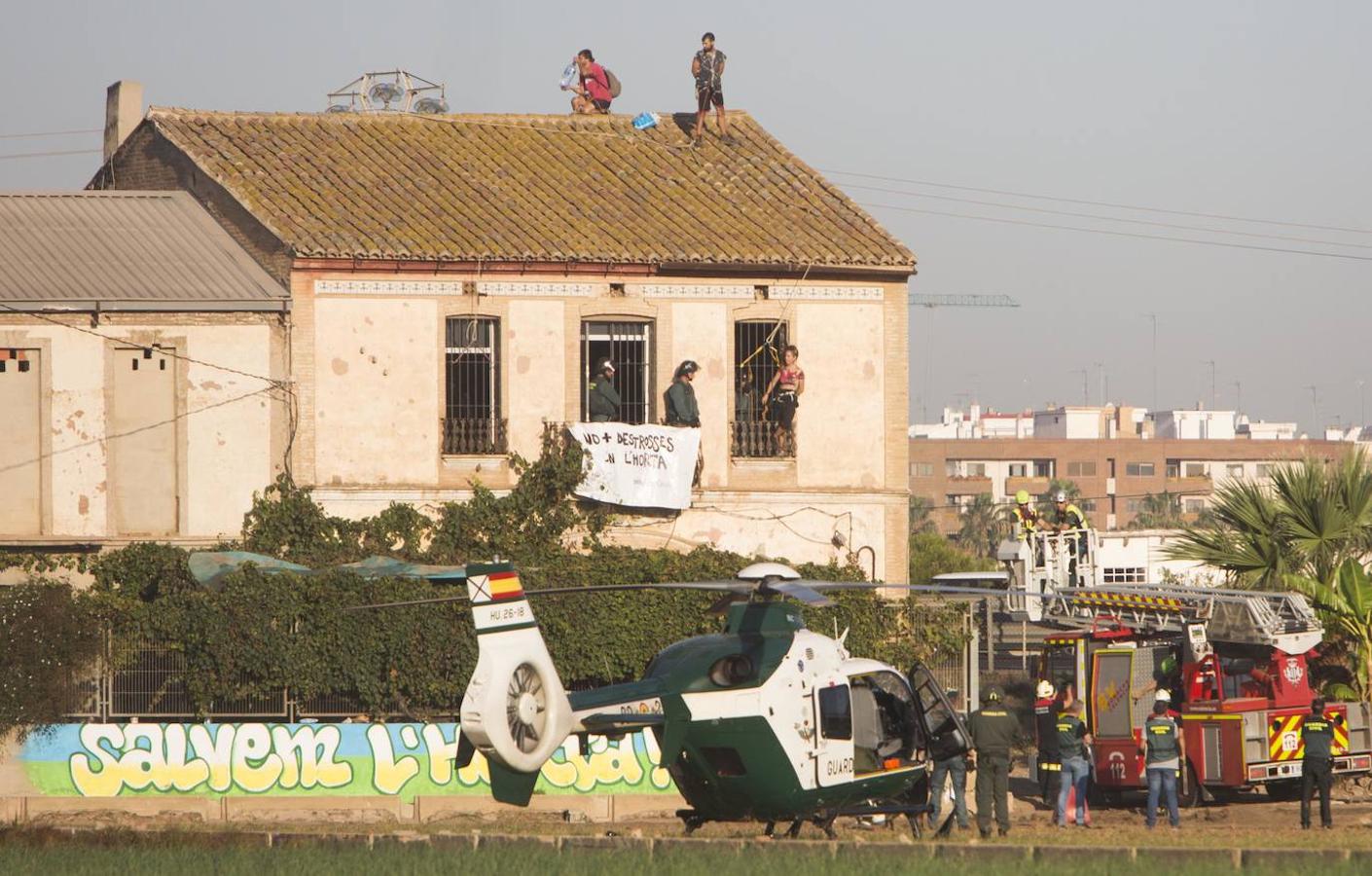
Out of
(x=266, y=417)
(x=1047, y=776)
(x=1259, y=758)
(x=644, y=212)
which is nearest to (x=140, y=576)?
(x=266, y=417)

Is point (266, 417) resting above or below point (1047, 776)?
above

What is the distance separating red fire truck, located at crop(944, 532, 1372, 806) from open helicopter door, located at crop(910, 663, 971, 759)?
13.1ft

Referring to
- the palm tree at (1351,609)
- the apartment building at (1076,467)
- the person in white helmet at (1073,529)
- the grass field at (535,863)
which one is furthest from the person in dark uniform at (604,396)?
the apartment building at (1076,467)

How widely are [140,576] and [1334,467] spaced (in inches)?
714

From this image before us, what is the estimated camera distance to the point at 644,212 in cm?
3616

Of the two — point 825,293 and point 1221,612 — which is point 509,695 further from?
point 825,293

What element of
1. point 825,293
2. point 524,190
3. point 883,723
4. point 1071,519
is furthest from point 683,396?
point 883,723

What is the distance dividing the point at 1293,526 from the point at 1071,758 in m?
6.47

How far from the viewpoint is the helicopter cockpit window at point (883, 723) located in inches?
826

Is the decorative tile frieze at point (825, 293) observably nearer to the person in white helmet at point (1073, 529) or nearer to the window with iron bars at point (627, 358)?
the window with iron bars at point (627, 358)

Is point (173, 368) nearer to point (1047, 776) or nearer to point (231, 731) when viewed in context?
point (231, 731)

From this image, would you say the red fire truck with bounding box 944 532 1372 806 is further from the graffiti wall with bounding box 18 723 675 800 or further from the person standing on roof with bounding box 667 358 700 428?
the person standing on roof with bounding box 667 358 700 428

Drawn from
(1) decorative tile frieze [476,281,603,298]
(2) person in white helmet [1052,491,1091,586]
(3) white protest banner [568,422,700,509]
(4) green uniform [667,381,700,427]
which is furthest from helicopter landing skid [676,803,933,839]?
(1) decorative tile frieze [476,281,603,298]

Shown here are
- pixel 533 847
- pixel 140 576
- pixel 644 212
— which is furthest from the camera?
pixel 644 212
